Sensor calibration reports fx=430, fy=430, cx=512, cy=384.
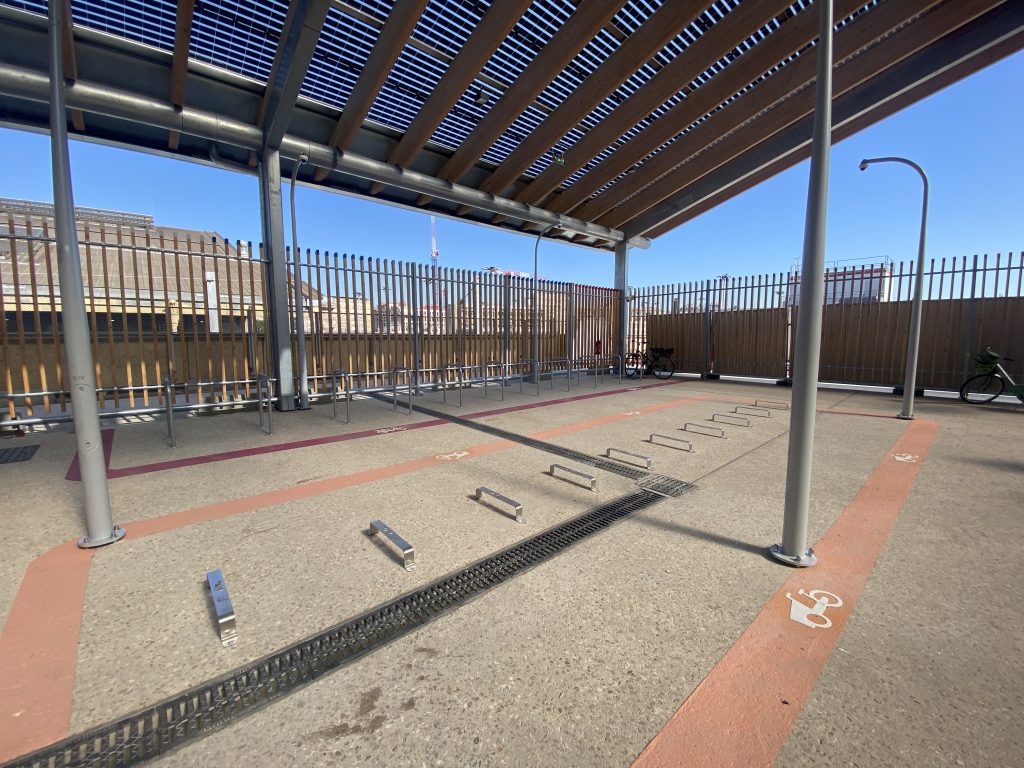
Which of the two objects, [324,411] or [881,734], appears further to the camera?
[324,411]

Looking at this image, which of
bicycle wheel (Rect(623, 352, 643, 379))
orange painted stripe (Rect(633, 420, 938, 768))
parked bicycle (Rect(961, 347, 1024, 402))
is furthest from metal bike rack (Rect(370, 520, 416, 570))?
bicycle wheel (Rect(623, 352, 643, 379))

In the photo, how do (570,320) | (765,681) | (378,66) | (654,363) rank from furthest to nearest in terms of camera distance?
(654,363)
(570,320)
(378,66)
(765,681)

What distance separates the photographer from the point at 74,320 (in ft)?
9.55

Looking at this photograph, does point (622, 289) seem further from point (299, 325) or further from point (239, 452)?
point (239, 452)

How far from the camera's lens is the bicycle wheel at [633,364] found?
1544 centimetres

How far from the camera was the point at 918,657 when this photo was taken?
198 centimetres

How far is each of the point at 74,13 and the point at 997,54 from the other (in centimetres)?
1657

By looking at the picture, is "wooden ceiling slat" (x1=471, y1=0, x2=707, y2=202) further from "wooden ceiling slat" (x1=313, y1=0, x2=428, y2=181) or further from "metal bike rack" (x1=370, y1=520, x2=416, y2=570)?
"metal bike rack" (x1=370, y1=520, x2=416, y2=570)

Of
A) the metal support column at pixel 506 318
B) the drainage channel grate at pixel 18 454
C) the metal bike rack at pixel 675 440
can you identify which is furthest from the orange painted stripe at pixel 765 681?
the metal support column at pixel 506 318

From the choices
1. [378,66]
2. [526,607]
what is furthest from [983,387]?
Answer: [378,66]

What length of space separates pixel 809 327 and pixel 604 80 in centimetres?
804

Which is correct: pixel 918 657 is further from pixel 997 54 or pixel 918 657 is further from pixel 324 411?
pixel 997 54

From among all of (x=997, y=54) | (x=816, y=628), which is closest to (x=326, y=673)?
(x=816, y=628)

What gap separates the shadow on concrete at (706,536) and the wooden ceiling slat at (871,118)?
40.7 feet
